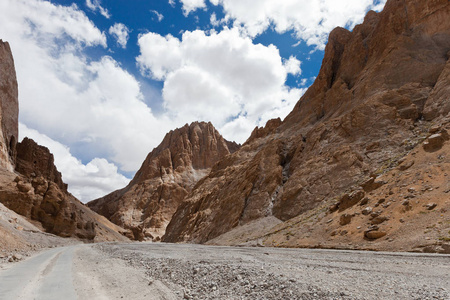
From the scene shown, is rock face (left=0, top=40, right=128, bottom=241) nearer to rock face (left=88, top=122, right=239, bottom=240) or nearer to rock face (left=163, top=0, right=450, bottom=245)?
rock face (left=163, top=0, right=450, bottom=245)

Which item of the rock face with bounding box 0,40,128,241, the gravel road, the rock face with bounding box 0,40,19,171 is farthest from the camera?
the rock face with bounding box 0,40,19,171

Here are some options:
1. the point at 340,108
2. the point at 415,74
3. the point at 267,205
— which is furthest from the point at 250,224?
the point at 415,74

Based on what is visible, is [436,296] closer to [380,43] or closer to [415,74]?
[415,74]

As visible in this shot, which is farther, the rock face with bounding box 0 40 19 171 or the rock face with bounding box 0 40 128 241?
the rock face with bounding box 0 40 19 171

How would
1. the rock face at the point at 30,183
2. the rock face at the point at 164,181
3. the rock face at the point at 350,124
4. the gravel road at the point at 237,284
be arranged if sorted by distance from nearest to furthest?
the gravel road at the point at 237,284 → the rock face at the point at 350,124 → the rock face at the point at 30,183 → the rock face at the point at 164,181

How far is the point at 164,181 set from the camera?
5226 inches

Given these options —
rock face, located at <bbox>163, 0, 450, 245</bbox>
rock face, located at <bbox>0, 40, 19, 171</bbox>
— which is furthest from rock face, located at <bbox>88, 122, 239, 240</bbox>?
rock face, located at <bbox>163, 0, 450, 245</bbox>

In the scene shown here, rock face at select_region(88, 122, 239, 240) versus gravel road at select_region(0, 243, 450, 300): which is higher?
rock face at select_region(88, 122, 239, 240)

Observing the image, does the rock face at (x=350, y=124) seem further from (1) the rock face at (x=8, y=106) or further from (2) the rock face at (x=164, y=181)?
(2) the rock face at (x=164, y=181)

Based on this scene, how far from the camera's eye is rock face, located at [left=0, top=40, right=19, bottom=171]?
72.1m

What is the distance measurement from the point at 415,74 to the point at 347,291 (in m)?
46.1

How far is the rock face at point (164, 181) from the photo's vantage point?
117m

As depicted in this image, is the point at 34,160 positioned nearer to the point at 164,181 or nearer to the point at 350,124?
the point at 164,181

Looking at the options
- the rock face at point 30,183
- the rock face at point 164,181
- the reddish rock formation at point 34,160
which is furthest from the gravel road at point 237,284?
the rock face at point 164,181
